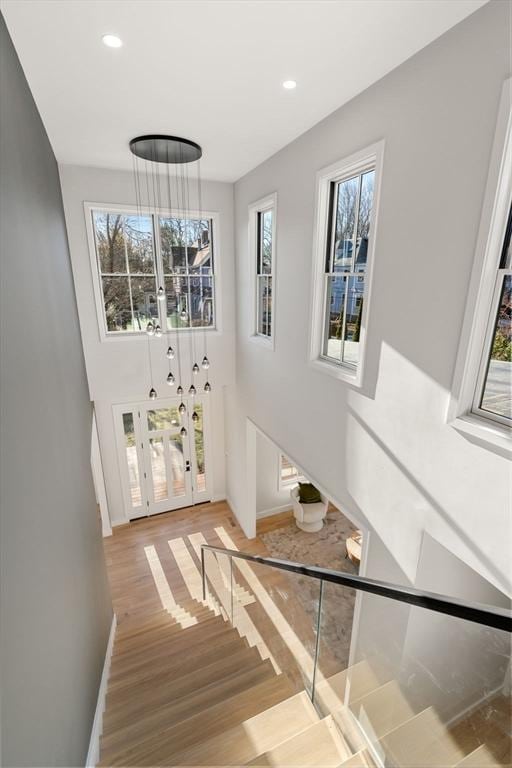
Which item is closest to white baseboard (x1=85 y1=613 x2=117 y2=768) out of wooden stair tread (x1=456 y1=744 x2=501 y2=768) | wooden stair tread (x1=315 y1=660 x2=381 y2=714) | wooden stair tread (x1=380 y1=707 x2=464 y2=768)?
wooden stair tread (x1=315 y1=660 x2=381 y2=714)

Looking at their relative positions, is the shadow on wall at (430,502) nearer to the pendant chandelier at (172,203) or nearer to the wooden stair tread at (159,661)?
the wooden stair tread at (159,661)

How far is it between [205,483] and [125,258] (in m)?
4.61

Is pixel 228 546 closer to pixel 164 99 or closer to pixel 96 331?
pixel 96 331

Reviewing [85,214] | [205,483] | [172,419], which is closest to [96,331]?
[85,214]

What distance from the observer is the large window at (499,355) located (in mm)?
2078

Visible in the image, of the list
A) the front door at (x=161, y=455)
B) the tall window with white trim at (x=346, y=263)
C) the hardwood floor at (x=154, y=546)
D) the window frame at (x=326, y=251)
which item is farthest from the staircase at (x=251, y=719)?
the front door at (x=161, y=455)

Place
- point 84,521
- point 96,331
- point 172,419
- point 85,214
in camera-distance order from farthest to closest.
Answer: point 172,419, point 96,331, point 85,214, point 84,521

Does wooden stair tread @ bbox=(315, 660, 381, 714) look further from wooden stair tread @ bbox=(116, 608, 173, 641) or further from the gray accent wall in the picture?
wooden stair tread @ bbox=(116, 608, 173, 641)

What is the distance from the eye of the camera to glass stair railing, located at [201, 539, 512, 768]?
1609 mm

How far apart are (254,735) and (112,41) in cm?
450

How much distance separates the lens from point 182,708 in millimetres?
2764

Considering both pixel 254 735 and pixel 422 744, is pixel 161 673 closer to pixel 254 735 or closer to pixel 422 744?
pixel 254 735

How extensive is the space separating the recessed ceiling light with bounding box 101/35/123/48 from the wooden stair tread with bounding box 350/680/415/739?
4387mm

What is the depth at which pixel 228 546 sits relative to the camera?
256 inches
